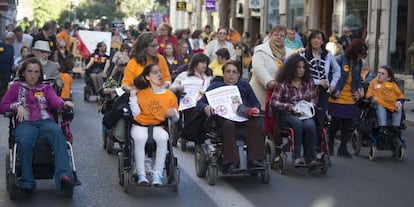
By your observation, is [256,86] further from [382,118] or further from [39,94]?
[39,94]

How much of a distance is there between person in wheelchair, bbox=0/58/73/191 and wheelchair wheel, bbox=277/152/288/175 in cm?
309

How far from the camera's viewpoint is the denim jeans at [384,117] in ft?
40.6

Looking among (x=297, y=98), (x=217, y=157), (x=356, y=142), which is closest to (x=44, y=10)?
(x=356, y=142)

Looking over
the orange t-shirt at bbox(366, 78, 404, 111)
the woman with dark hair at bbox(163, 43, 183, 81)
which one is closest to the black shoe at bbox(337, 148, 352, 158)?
the orange t-shirt at bbox(366, 78, 404, 111)

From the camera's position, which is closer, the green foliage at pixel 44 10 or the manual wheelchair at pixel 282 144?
the manual wheelchair at pixel 282 144

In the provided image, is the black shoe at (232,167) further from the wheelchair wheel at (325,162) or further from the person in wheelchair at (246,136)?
the wheelchair wheel at (325,162)

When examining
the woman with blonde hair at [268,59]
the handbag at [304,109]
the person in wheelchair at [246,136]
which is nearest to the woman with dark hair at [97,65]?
the woman with blonde hair at [268,59]

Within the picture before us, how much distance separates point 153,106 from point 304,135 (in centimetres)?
229

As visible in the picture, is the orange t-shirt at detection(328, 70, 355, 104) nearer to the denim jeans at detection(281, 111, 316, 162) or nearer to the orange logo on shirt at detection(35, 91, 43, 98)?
the denim jeans at detection(281, 111, 316, 162)

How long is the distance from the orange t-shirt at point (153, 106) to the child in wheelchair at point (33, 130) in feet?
2.62

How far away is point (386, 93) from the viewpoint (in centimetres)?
1256

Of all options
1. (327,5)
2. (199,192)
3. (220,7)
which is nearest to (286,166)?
(199,192)

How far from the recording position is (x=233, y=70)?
33.7 feet

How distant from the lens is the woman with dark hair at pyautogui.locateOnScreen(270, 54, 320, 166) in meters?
10.6
